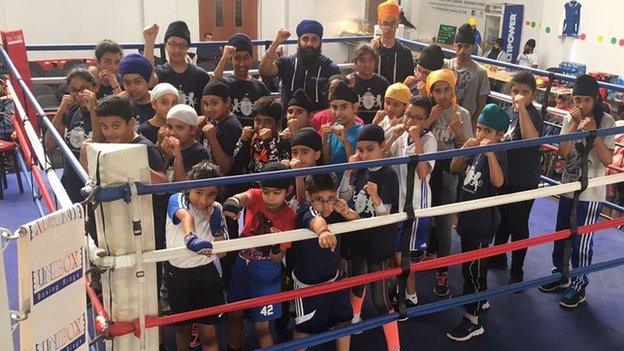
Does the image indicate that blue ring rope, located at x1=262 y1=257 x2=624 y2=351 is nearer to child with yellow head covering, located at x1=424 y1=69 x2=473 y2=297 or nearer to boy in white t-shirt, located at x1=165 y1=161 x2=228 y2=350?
boy in white t-shirt, located at x1=165 y1=161 x2=228 y2=350

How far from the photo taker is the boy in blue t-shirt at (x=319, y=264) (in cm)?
230

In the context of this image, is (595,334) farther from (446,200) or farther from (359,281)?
(359,281)

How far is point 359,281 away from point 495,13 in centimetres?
956

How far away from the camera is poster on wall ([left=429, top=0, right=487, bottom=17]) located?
35.9ft

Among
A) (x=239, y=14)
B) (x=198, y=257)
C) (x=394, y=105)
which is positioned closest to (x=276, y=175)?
(x=198, y=257)

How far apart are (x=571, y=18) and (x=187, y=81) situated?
7.55m

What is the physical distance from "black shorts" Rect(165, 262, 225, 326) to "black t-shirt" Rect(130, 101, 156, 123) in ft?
3.25

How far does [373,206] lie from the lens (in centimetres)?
255

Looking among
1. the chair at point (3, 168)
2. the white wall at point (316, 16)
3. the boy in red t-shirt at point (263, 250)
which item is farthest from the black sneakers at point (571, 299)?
the white wall at point (316, 16)

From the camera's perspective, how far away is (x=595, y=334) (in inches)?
118

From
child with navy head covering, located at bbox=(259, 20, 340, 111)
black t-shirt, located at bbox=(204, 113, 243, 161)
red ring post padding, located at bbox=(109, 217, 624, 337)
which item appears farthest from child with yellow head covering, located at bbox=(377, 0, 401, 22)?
red ring post padding, located at bbox=(109, 217, 624, 337)

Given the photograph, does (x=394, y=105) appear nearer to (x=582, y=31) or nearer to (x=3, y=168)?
(x=3, y=168)

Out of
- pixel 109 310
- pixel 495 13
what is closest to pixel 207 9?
pixel 495 13

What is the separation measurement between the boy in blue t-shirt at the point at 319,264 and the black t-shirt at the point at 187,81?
129cm
